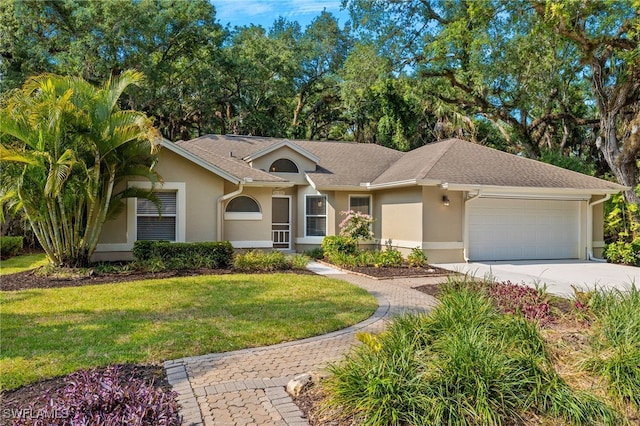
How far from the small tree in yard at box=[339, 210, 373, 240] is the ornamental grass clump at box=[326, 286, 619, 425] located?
11.1 metres

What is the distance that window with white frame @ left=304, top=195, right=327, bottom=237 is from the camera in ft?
56.9

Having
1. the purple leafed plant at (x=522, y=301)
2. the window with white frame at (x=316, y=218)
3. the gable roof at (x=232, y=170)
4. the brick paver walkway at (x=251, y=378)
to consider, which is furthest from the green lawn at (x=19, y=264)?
the purple leafed plant at (x=522, y=301)

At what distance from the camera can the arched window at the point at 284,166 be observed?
1780 cm

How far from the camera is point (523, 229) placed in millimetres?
15555

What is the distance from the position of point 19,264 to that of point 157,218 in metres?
4.99

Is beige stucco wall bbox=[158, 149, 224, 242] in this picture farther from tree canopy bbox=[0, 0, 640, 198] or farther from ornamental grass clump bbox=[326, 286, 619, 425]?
tree canopy bbox=[0, 0, 640, 198]

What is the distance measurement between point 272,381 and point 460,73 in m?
20.2

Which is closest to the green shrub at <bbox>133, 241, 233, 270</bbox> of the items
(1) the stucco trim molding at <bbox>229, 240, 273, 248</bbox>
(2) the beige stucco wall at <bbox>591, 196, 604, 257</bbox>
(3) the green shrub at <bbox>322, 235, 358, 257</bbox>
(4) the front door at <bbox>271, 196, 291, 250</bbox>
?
(1) the stucco trim molding at <bbox>229, 240, 273, 248</bbox>

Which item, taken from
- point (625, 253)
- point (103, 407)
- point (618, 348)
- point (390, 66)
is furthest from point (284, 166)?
point (103, 407)

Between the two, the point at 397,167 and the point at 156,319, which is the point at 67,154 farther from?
the point at 397,167

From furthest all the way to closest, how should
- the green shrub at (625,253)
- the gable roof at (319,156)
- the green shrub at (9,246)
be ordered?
the gable roof at (319,156), the green shrub at (9,246), the green shrub at (625,253)

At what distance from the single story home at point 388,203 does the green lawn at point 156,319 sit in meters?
3.75

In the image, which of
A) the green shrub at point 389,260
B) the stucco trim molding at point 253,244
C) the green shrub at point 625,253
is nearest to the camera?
the green shrub at point 389,260

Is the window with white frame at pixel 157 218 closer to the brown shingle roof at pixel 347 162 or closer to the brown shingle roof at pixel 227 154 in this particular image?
the brown shingle roof at pixel 227 154
